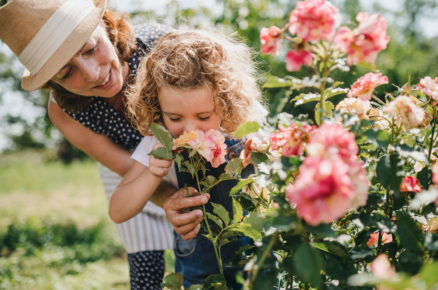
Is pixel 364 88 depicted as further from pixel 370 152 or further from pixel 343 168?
pixel 343 168

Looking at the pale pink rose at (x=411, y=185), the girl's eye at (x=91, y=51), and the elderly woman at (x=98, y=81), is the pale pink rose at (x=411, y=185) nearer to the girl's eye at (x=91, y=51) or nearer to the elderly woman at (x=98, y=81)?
the elderly woman at (x=98, y=81)

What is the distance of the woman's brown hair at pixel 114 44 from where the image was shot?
1.99 meters

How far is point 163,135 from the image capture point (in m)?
1.01

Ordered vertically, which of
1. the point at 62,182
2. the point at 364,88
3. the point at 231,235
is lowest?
the point at 62,182

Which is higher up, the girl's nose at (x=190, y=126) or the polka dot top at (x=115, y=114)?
the girl's nose at (x=190, y=126)

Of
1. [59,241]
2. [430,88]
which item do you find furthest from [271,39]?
[59,241]

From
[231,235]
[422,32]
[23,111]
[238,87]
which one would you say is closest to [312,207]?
[231,235]

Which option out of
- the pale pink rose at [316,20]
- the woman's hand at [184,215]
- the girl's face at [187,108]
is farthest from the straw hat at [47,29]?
the pale pink rose at [316,20]

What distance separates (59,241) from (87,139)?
224 centimetres

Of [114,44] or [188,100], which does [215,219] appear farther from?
[114,44]

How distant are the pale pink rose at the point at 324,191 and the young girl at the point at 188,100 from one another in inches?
31.9

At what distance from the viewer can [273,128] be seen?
2.76 feet

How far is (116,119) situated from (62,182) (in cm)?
548

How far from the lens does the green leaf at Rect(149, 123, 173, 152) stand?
999mm
